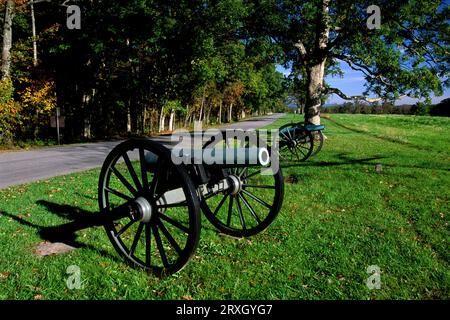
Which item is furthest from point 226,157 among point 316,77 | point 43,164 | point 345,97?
point 316,77

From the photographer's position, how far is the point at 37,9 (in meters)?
24.5

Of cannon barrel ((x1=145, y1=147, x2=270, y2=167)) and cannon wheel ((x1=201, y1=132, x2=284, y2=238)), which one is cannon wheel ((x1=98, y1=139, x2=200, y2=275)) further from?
cannon wheel ((x1=201, y1=132, x2=284, y2=238))

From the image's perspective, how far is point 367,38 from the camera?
12.3m

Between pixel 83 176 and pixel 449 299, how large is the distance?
835 cm

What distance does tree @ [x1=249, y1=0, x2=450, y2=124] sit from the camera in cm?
1138

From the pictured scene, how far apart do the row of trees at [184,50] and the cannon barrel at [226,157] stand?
9.69 metres

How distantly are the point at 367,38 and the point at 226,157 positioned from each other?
11267 millimetres

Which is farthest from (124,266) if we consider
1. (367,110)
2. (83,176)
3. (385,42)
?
(367,110)

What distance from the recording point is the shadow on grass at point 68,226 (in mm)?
4035

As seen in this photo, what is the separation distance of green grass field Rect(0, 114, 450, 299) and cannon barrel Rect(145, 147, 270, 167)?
1.27 meters

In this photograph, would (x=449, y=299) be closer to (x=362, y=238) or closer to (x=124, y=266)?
(x=362, y=238)

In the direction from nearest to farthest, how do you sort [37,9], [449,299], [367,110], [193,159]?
[449,299] → [193,159] → [37,9] → [367,110]

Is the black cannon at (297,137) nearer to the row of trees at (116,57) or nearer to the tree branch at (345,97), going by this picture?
the tree branch at (345,97)

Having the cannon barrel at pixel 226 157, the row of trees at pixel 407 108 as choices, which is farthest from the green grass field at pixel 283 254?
the row of trees at pixel 407 108
